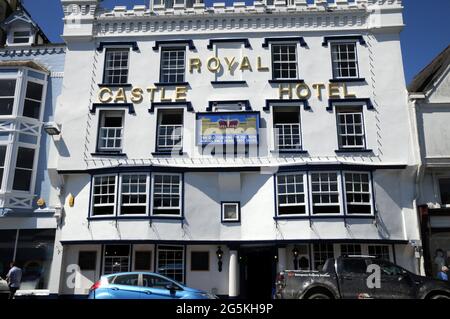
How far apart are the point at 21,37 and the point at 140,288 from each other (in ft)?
57.0

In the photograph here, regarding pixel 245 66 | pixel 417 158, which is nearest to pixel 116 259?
pixel 245 66

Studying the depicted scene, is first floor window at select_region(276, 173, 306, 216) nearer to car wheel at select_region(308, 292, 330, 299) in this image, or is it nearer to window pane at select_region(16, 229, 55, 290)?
car wheel at select_region(308, 292, 330, 299)

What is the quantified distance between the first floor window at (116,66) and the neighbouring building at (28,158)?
2842mm

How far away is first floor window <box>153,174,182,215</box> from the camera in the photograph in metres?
18.4

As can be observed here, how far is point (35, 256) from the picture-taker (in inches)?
752

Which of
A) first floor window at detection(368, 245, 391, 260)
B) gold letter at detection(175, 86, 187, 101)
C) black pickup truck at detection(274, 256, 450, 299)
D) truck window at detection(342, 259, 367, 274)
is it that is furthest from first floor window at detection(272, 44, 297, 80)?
black pickup truck at detection(274, 256, 450, 299)

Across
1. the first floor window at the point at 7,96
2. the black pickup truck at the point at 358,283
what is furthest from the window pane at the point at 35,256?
the black pickup truck at the point at 358,283

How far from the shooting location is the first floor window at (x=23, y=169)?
19.9 meters

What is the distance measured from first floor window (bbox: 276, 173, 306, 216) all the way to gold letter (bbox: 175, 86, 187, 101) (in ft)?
19.8

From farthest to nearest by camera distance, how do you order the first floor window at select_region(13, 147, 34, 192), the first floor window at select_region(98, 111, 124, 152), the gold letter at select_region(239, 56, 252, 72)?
the gold letter at select_region(239, 56, 252, 72), the first floor window at select_region(13, 147, 34, 192), the first floor window at select_region(98, 111, 124, 152)

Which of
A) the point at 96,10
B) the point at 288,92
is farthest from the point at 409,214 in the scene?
the point at 96,10

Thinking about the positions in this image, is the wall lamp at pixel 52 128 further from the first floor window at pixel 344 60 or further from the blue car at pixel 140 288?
the first floor window at pixel 344 60

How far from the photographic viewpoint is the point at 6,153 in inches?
776

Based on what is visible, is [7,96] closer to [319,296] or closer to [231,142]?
[231,142]
